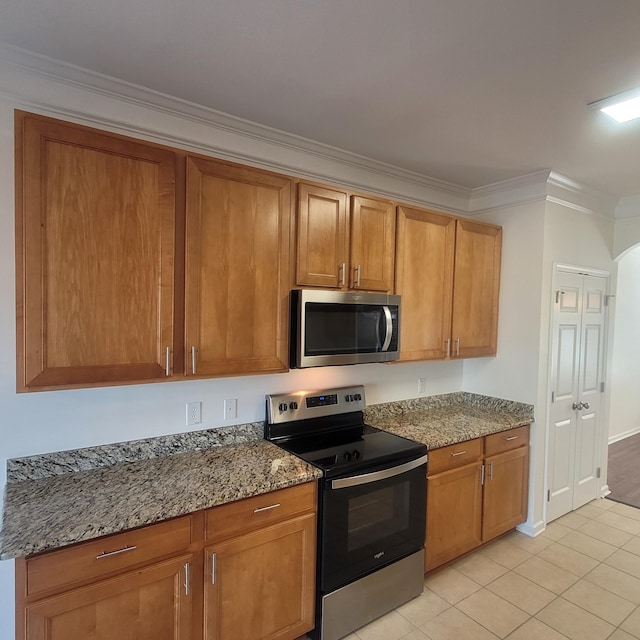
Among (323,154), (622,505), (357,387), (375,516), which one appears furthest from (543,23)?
(622,505)

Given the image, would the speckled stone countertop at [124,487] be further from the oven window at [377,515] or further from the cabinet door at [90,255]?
the cabinet door at [90,255]

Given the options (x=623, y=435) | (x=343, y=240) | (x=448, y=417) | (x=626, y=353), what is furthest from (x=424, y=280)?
Result: (x=623, y=435)

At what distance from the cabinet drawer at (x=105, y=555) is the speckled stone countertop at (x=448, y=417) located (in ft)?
4.71

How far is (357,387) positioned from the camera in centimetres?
268

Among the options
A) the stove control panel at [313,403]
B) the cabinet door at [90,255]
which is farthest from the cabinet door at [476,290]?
the cabinet door at [90,255]

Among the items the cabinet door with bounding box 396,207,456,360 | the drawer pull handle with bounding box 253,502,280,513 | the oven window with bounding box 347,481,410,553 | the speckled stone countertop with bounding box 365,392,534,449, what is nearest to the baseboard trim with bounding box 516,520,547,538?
the speckled stone countertop with bounding box 365,392,534,449

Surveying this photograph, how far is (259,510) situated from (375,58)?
1.92 metres

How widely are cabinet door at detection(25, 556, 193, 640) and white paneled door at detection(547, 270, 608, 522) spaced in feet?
9.12

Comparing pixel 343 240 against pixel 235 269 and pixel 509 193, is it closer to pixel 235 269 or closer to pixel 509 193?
pixel 235 269

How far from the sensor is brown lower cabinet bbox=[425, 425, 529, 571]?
2.45m

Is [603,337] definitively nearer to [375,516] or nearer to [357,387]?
[357,387]

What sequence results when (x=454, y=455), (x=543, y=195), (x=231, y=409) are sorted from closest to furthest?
(x=231, y=409), (x=454, y=455), (x=543, y=195)

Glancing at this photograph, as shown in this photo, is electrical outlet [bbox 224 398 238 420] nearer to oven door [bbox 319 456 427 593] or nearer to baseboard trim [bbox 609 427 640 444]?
oven door [bbox 319 456 427 593]

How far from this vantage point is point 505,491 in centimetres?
285
